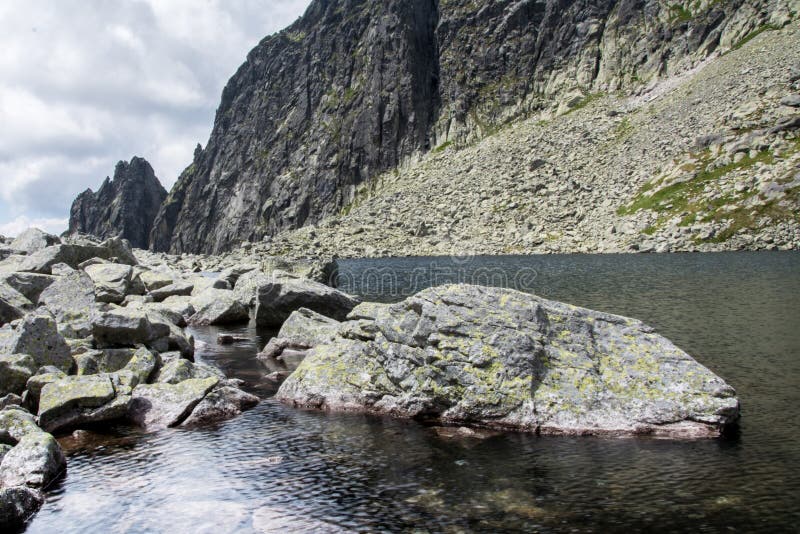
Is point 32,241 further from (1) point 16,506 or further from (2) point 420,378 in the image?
(2) point 420,378

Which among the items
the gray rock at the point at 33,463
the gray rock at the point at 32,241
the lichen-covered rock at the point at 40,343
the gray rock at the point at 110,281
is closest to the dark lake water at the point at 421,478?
the gray rock at the point at 33,463

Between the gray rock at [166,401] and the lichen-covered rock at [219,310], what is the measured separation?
21.3 meters

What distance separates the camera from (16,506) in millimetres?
10625

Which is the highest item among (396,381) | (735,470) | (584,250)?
(584,250)

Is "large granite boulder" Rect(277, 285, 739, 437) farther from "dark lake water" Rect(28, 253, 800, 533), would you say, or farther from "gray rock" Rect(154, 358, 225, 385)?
"gray rock" Rect(154, 358, 225, 385)

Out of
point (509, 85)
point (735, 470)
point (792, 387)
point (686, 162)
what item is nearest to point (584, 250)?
point (686, 162)

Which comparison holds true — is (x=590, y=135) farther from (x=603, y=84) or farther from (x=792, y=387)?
(x=792, y=387)

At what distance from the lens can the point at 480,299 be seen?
59.8ft

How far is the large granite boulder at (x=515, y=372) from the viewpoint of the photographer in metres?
14.8

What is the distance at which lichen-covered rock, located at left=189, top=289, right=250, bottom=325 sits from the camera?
127 feet

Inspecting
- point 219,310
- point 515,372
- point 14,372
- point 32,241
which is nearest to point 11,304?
point 14,372

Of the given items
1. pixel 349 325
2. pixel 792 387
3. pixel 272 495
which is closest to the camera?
pixel 272 495

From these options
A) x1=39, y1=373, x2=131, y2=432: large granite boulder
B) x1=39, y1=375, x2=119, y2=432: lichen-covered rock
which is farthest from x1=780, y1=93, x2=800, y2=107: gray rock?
x1=39, y1=375, x2=119, y2=432: lichen-covered rock

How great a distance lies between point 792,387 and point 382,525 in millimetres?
15737
